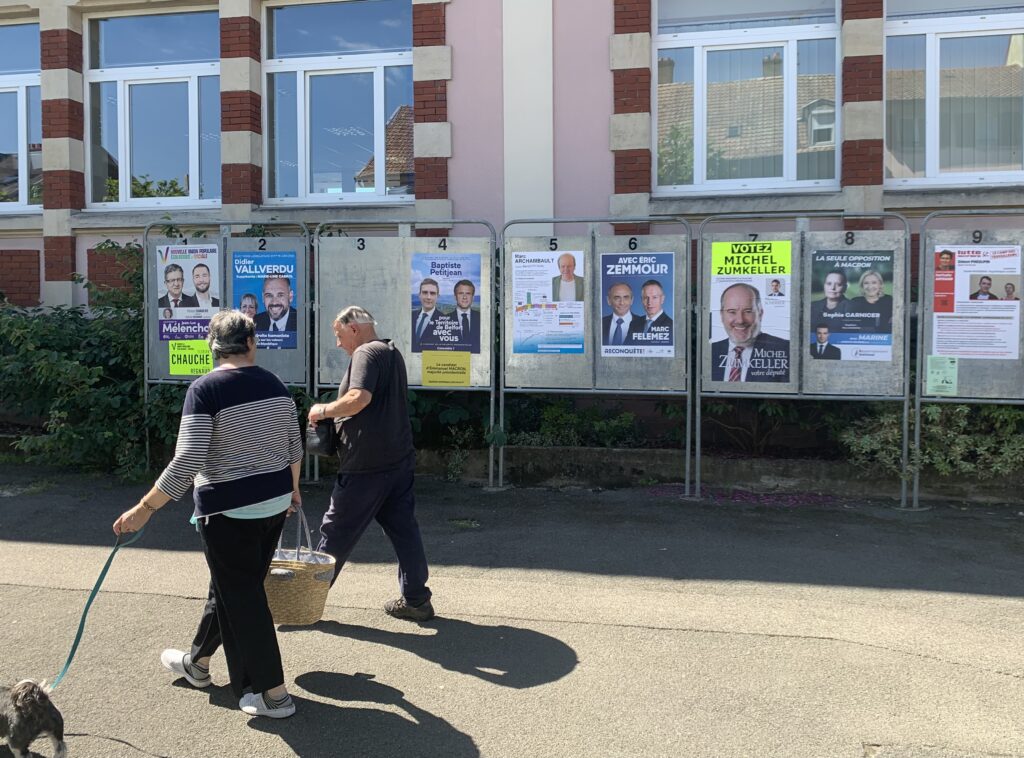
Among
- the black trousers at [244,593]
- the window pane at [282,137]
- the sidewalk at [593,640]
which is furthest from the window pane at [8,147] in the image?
the black trousers at [244,593]

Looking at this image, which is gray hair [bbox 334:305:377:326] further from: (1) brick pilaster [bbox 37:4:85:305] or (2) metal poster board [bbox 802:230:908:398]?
(1) brick pilaster [bbox 37:4:85:305]

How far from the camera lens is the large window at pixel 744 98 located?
10.1 m

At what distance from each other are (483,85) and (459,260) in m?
3.00

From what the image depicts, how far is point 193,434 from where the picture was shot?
3.76 meters

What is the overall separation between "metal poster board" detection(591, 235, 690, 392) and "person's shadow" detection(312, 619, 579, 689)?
3.59 meters

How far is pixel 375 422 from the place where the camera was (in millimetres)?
4934

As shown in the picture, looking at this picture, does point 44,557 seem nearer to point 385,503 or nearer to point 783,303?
point 385,503

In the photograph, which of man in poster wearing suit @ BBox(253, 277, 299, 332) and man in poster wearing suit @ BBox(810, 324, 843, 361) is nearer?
man in poster wearing suit @ BBox(810, 324, 843, 361)

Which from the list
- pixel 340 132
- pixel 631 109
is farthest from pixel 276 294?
pixel 631 109

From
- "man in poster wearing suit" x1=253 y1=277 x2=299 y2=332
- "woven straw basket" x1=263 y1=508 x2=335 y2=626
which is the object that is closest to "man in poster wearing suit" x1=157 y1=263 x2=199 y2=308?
"man in poster wearing suit" x1=253 y1=277 x2=299 y2=332

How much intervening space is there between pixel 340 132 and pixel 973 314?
7.68 metres

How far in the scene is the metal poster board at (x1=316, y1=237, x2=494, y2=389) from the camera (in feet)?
27.2

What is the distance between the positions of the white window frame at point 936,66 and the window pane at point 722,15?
1.16m

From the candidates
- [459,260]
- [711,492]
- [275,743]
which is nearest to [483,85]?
[459,260]
